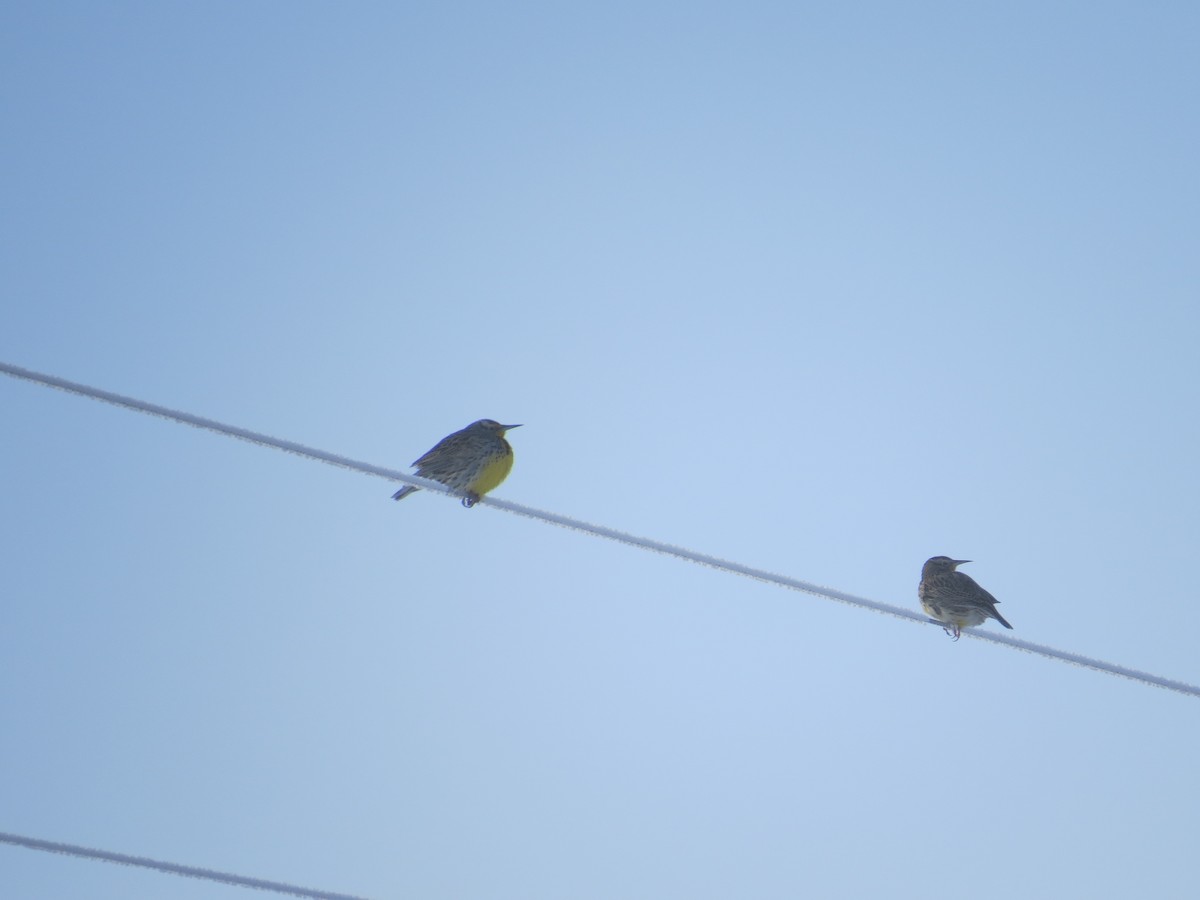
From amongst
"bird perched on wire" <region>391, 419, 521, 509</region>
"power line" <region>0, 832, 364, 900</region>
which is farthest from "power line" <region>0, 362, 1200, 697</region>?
"bird perched on wire" <region>391, 419, 521, 509</region>

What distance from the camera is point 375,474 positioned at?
7.32m

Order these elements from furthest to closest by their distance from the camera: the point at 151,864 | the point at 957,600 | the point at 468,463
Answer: the point at 957,600, the point at 468,463, the point at 151,864

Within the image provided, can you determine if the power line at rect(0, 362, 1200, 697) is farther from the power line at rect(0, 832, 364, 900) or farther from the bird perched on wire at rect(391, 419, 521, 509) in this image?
the bird perched on wire at rect(391, 419, 521, 509)

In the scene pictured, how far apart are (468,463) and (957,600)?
5.27m

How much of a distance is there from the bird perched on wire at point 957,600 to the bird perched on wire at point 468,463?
15.3ft

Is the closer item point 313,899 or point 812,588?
point 313,899

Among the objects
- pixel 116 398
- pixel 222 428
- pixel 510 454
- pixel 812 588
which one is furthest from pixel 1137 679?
pixel 510 454

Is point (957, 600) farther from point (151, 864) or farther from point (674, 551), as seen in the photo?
point (151, 864)

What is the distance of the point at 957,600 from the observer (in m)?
14.0

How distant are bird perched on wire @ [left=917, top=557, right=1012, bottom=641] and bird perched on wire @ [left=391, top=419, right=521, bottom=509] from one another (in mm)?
4668

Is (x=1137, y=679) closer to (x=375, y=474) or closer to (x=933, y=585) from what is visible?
(x=375, y=474)

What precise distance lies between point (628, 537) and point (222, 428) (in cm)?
215

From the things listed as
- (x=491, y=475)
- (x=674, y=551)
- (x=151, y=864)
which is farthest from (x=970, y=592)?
(x=151, y=864)

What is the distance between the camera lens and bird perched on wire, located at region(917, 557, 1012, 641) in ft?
45.8
